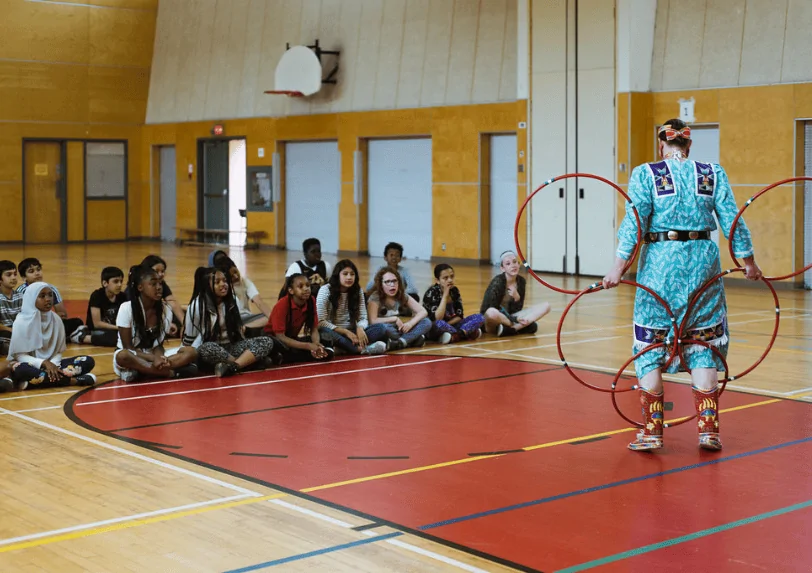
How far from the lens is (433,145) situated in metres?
25.8

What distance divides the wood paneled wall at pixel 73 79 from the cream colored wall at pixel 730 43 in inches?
710

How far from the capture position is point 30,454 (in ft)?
25.4

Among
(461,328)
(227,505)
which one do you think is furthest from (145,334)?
(227,505)

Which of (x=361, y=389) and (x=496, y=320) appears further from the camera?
(x=496, y=320)

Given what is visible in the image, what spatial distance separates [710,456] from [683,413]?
1.51 metres

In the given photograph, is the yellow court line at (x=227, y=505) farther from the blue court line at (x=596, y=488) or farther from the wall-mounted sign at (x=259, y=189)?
the wall-mounted sign at (x=259, y=189)

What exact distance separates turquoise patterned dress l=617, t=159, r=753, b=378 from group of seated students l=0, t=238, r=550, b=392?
15.3ft

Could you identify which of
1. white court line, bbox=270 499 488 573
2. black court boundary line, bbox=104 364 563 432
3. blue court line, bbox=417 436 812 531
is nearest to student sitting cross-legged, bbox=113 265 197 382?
black court boundary line, bbox=104 364 563 432

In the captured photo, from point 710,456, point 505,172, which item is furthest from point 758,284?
point 710,456

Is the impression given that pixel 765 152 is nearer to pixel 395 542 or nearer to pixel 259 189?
pixel 259 189

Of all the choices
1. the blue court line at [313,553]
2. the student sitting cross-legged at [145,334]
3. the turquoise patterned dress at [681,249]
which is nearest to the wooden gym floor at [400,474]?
the blue court line at [313,553]

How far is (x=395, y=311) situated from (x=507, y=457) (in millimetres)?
5887

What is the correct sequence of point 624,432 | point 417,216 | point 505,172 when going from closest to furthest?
point 624,432 → point 505,172 → point 417,216

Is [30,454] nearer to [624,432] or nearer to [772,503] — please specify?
[624,432]
